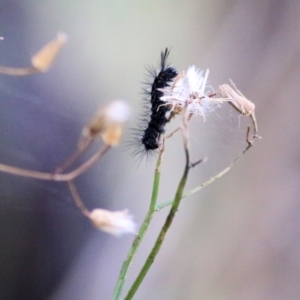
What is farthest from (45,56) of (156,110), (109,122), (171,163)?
(171,163)

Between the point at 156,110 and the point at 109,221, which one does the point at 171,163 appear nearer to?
the point at 156,110

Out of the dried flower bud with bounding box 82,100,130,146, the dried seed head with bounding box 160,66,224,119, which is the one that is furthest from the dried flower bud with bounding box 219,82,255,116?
the dried flower bud with bounding box 82,100,130,146

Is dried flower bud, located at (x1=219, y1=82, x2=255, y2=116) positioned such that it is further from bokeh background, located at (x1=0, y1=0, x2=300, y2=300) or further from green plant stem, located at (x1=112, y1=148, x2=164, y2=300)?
bokeh background, located at (x1=0, y1=0, x2=300, y2=300)

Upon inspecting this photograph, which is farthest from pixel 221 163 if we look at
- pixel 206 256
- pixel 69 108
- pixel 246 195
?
pixel 69 108

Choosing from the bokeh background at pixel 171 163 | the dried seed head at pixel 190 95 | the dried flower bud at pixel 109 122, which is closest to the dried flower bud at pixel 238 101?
the dried seed head at pixel 190 95

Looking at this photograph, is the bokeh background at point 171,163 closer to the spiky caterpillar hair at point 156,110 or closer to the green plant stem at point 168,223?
the spiky caterpillar hair at point 156,110

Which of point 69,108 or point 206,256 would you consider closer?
point 69,108

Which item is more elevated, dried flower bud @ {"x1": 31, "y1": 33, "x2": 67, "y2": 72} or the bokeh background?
the bokeh background

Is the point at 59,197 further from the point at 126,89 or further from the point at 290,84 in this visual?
the point at 290,84
